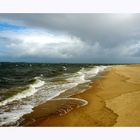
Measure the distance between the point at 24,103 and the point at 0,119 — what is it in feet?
5.16

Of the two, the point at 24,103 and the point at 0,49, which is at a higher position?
the point at 0,49

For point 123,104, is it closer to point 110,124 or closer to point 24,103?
point 110,124

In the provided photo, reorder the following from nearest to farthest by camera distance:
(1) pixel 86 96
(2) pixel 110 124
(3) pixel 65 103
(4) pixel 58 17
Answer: (2) pixel 110 124, (4) pixel 58 17, (3) pixel 65 103, (1) pixel 86 96

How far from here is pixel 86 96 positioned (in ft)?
28.2

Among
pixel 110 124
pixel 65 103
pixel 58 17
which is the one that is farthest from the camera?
pixel 65 103
